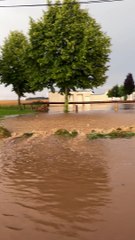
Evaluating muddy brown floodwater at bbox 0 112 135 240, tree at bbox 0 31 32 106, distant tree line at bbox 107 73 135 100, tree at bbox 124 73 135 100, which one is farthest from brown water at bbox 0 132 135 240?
tree at bbox 124 73 135 100

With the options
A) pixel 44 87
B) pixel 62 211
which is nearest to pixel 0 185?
pixel 62 211

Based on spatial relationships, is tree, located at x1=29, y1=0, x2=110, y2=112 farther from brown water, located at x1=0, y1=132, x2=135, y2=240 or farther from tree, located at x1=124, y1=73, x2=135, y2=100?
tree, located at x1=124, y1=73, x2=135, y2=100

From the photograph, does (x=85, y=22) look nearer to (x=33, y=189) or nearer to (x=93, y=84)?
(x=93, y=84)

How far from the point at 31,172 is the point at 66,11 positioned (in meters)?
32.9

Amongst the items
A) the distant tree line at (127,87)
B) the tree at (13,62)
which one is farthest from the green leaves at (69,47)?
the distant tree line at (127,87)

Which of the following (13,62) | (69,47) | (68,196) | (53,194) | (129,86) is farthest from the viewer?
(129,86)

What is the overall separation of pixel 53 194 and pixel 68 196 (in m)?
0.31

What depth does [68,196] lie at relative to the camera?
20.9 ft

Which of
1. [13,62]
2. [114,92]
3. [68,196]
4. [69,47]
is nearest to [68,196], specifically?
[68,196]

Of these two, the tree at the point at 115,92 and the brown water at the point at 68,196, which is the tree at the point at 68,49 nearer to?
the brown water at the point at 68,196

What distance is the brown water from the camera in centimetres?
473

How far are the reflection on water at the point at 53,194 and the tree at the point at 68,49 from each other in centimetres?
2765

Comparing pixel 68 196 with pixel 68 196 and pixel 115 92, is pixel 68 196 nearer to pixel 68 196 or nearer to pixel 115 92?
pixel 68 196

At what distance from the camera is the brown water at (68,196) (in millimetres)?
4730
